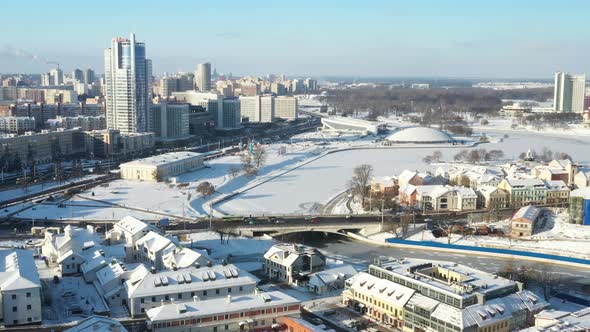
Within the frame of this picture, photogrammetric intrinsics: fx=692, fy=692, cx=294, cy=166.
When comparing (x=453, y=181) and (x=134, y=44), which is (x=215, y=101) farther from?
(x=453, y=181)

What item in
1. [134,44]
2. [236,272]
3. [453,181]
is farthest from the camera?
[134,44]

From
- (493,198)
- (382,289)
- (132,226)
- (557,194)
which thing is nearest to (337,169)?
(493,198)

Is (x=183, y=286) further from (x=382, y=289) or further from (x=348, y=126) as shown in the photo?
(x=348, y=126)

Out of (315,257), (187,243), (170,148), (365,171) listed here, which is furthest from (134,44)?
(315,257)

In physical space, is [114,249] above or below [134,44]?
below

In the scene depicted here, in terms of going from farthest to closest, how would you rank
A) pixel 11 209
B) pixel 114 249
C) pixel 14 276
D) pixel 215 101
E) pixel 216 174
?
pixel 215 101 < pixel 216 174 < pixel 11 209 < pixel 114 249 < pixel 14 276
